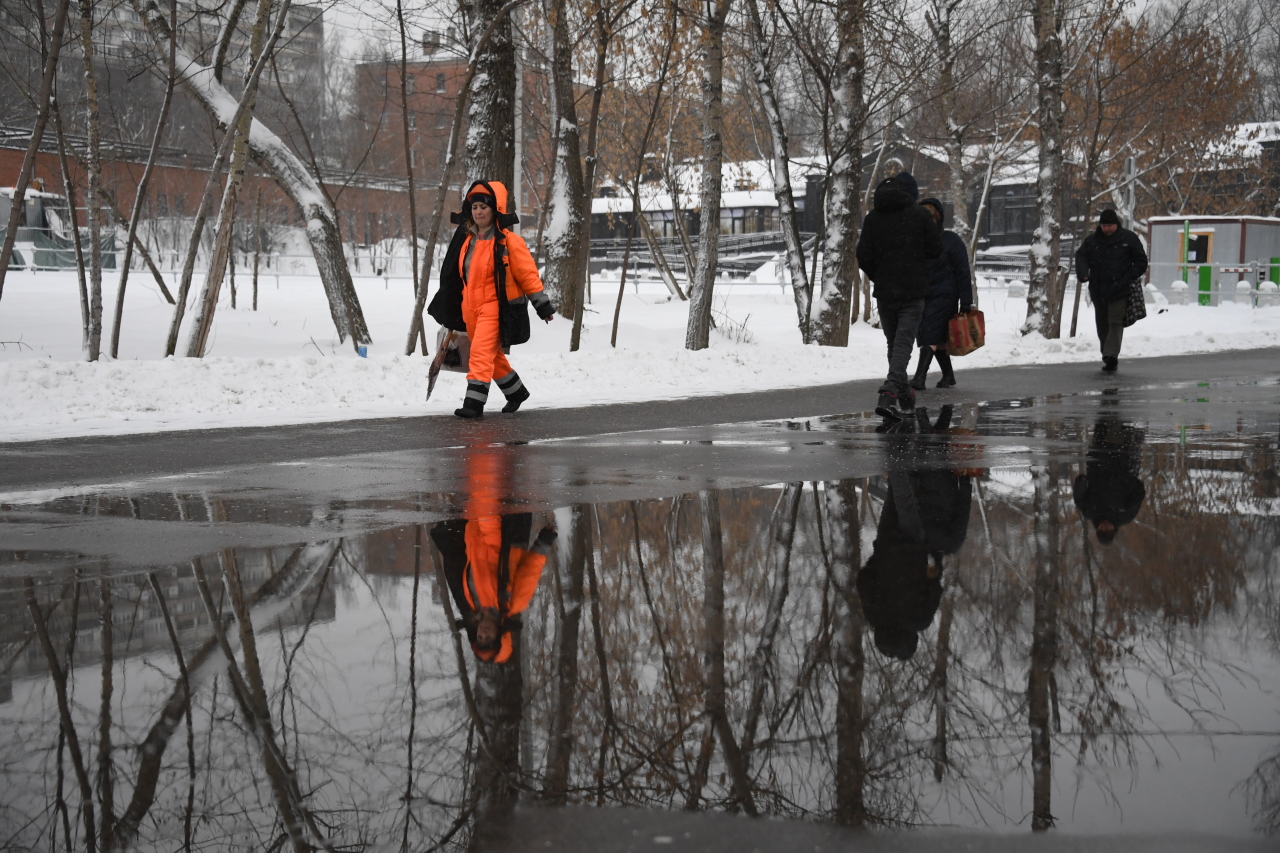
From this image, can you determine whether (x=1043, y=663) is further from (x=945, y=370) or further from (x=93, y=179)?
(x=93, y=179)

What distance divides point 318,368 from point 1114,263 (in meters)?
9.07

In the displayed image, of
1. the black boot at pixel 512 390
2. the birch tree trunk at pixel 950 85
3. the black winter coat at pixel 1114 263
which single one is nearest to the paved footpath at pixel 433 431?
the black boot at pixel 512 390

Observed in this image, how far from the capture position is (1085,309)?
35000 mm

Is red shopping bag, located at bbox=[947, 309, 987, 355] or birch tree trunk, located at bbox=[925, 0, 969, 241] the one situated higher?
birch tree trunk, located at bbox=[925, 0, 969, 241]

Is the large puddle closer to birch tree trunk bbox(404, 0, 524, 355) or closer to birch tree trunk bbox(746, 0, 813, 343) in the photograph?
birch tree trunk bbox(404, 0, 524, 355)

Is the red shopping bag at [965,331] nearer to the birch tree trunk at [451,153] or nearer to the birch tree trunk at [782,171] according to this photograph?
the birch tree trunk at [451,153]

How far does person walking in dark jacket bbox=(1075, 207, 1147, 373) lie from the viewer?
14188mm

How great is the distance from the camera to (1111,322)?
14.5 metres

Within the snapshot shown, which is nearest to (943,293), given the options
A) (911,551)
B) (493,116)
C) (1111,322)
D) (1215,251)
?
(1111,322)

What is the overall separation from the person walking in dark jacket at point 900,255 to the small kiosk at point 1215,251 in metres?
32.1

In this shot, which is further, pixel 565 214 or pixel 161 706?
pixel 565 214

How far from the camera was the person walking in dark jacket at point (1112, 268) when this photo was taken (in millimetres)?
14188

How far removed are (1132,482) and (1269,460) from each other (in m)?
1.34

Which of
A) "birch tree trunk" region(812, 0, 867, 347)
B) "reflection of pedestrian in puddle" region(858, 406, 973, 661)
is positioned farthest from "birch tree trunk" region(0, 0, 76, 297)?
"birch tree trunk" region(812, 0, 867, 347)
